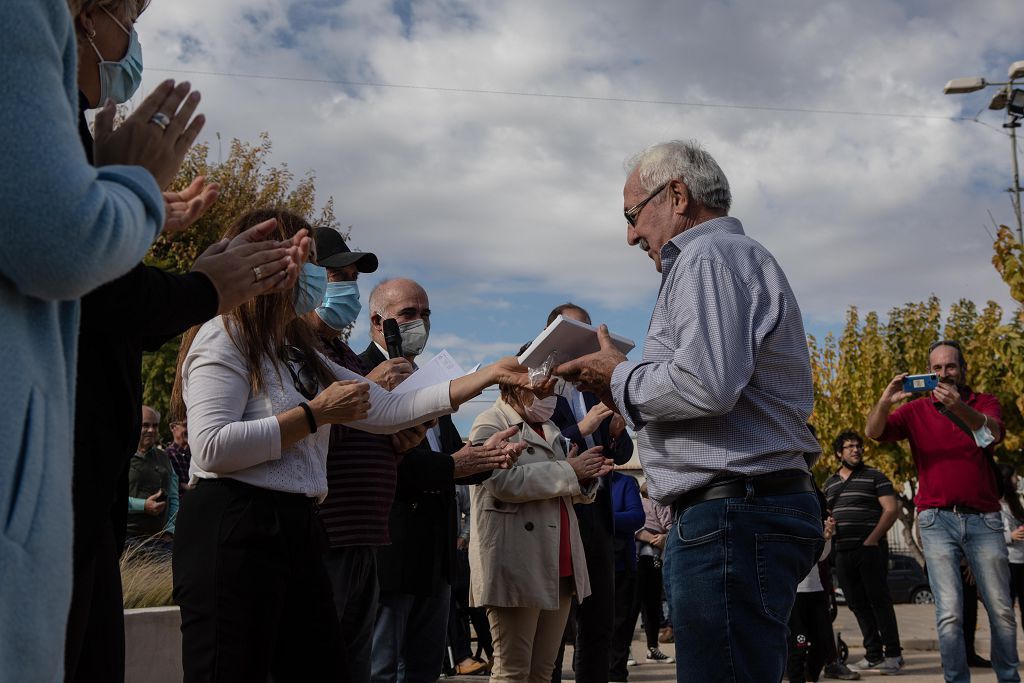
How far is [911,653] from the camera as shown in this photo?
520 inches

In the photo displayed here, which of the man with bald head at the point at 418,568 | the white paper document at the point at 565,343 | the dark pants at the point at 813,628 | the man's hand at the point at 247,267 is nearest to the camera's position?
the man's hand at the point at 247,267

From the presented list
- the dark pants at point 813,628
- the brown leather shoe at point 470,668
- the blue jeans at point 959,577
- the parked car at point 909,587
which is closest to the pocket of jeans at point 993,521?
the blue jeans at point 959,577

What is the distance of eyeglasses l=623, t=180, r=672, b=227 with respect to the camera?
403 centimetres

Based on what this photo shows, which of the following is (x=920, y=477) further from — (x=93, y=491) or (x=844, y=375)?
(x=844, y=375)

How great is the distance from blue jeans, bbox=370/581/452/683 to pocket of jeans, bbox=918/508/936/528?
393 centimetres

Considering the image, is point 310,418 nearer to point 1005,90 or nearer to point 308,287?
point 308,287

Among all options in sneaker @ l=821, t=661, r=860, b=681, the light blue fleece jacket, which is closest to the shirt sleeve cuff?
the light blue fleece jacket

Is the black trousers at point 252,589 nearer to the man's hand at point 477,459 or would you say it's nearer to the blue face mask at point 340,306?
the blue face mask at point 340,306

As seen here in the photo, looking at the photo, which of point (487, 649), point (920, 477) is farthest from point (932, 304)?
point (920, 477)

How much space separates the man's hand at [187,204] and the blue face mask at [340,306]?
7.65 feet

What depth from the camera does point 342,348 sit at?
4.91 meters

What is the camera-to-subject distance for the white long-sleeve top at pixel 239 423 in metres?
3.47

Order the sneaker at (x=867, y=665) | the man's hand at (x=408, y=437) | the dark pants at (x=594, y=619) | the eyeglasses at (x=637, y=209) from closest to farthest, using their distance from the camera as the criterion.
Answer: the eyeglasses at (x=637, y=209) < the man's hand at (x=408, y=437) < the dark pants at (x=594, y=619) < the sneaker at (x=867, y=665)

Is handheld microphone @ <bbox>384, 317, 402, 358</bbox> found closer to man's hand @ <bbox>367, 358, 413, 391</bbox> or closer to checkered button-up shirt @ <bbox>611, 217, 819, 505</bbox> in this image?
man's hand @ <bbox>367, 358, 413, 391</bbox>
